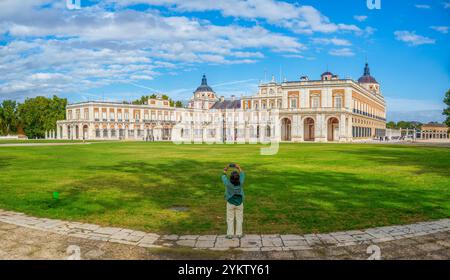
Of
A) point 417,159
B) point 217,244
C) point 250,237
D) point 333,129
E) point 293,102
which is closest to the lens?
point 217,244

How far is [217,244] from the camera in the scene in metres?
5.41

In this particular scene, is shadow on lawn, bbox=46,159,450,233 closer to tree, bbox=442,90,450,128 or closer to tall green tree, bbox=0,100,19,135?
tree, bbox=442,90,450,128

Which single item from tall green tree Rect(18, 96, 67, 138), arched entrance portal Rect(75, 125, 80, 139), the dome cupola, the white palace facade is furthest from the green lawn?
the dome cupola

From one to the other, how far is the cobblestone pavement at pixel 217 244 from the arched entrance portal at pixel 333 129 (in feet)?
184

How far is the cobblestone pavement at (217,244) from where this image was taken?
496cm

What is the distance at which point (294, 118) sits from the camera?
59.0 m

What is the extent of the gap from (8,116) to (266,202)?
101 m

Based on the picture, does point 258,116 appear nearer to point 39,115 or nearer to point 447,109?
point 447,109

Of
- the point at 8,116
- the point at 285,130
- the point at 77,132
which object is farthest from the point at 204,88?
the point at 8,116

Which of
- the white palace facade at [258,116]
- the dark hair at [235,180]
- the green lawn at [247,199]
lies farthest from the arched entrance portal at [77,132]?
the dark hair at [235,180]

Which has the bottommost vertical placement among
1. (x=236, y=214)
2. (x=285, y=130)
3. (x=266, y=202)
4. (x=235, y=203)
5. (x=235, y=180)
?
(x=266, y=202)

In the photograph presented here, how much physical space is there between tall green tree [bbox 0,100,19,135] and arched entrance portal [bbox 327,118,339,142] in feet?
264
